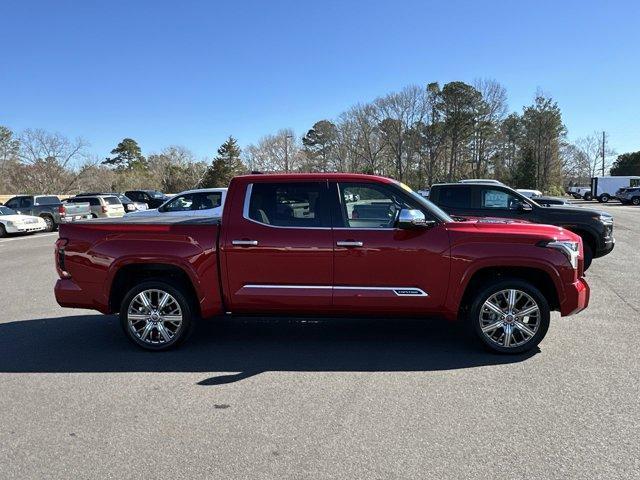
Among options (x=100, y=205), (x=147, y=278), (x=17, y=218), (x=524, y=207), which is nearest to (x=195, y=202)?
(x=524, y=207)

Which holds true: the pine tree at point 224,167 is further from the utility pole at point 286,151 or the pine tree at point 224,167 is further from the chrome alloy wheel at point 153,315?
the chrome alloy wheel at point 153,315

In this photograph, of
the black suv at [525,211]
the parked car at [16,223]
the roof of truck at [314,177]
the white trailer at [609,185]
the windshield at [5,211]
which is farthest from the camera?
the white trailer at [609,185]

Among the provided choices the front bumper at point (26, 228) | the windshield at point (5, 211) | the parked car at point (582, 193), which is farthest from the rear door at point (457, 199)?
the parked car at point (582, 193)

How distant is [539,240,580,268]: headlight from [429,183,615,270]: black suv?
498cm

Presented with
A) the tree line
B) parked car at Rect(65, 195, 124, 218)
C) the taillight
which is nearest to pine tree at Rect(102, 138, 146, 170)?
the tree line

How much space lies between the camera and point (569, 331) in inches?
242

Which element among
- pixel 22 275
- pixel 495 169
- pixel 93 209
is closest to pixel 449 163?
pixel 495 169

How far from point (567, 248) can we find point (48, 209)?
24748mm

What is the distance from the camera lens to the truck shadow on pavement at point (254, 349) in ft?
16.3

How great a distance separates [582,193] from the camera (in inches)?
2699

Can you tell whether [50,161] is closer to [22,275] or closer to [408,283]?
[22,275]

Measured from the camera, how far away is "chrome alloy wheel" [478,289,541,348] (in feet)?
17.0

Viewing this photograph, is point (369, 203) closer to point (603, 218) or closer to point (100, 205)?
point (603, 218)

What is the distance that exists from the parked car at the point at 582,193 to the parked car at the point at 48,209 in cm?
5826
